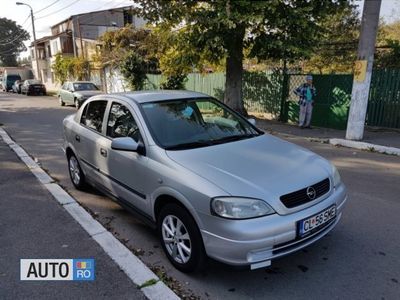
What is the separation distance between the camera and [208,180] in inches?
116

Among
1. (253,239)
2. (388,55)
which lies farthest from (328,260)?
(388,55)

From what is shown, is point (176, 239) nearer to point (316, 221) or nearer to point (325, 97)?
point (316, 221)

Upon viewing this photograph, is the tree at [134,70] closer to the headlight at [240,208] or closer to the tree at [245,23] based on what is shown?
the tree at [245,23]

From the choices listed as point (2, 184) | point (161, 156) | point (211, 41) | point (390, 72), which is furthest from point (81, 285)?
point (390, 72)

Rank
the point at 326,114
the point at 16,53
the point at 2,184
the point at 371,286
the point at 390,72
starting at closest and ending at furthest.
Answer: the point at 371,286, the point at 2,184, the point at 390,72, the point at 326,114, the point at 16,53

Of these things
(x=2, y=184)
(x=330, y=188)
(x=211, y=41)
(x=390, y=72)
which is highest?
(x=211, y=41)

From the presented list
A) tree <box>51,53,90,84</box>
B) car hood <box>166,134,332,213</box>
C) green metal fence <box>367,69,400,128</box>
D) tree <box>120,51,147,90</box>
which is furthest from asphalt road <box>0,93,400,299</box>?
tree <box>51,53,90,84</box>

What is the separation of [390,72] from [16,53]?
91.7 meters

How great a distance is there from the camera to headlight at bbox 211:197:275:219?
2803mm

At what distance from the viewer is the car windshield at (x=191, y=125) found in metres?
3.72

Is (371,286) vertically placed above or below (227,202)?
below

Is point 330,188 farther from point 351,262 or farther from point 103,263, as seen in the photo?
point 103,263

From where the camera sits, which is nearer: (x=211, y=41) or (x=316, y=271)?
(x=316, y=271)

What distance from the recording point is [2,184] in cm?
604
